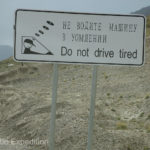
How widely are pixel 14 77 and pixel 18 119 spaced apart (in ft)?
89.6

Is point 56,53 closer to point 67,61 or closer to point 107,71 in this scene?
point 67,61

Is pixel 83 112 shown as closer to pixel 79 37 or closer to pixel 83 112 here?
pixel 83 112

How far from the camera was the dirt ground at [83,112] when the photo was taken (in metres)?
11.4

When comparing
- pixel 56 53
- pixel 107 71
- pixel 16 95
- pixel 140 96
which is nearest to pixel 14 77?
pixel 107 71

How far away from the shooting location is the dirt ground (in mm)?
11438

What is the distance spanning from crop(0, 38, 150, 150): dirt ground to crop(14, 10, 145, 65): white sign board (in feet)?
20.2

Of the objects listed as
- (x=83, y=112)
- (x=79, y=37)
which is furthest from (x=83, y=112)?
(x=79, y=37)

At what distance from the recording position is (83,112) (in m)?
15.9

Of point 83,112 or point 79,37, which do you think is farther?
point 83,112

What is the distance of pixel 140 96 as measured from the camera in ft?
77.4

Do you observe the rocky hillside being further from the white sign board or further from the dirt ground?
the white sign board

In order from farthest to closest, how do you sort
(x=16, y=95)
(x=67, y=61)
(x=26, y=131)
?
1. (x=16, y=95)
2. (x=26, y=131)
3. (x=67, y=61)

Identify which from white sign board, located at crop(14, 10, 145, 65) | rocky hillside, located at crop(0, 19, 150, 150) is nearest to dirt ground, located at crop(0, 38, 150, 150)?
rocky hillside, located at crop(0, 19, 150, 150)

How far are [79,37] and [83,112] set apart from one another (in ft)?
37.0
